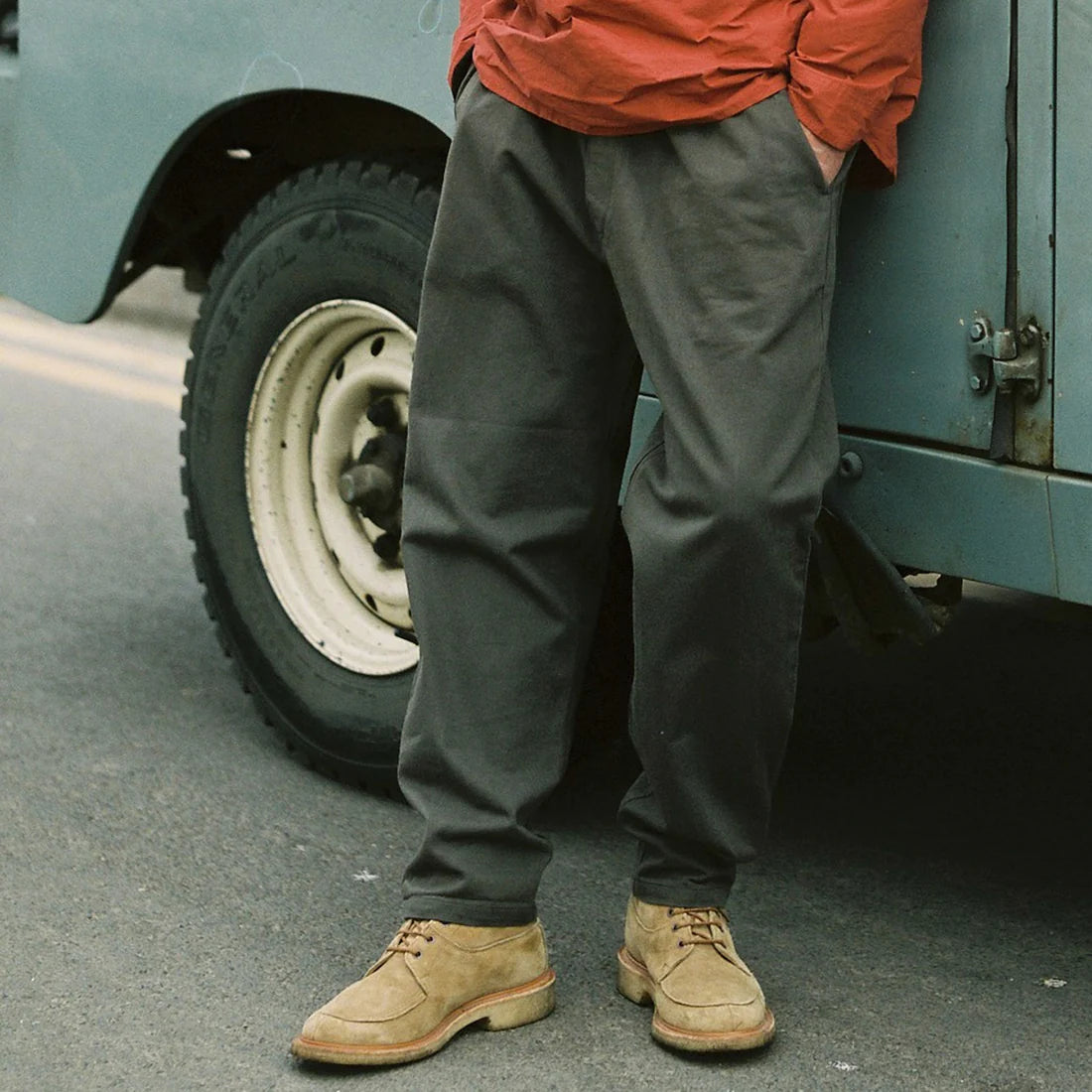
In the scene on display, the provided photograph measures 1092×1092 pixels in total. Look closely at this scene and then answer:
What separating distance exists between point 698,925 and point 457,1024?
12.1 inches

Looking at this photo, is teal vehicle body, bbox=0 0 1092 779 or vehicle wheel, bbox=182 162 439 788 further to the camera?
vehicle wheel, bbox=182 162 439 788

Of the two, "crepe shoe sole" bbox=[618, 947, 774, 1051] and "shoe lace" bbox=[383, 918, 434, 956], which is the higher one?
"shoe lace" bbox=[383, 918, 434, 956]

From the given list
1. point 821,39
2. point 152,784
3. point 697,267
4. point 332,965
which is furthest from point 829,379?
point 152,784

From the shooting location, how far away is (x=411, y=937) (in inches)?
97.3

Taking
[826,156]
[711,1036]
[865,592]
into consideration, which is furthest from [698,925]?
[826,156]

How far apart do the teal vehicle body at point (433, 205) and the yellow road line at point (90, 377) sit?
3317 mm

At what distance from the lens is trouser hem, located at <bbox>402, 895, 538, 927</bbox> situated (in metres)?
2.48

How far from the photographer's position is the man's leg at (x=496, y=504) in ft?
7.94

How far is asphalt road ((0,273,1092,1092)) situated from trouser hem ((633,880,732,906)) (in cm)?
14

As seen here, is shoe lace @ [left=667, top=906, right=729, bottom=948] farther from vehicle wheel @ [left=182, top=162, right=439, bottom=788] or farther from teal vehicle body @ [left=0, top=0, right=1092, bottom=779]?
vehicle wheel @ [left=182, top=162, right=439, bottom=788]

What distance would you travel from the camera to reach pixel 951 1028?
2514 millimetres

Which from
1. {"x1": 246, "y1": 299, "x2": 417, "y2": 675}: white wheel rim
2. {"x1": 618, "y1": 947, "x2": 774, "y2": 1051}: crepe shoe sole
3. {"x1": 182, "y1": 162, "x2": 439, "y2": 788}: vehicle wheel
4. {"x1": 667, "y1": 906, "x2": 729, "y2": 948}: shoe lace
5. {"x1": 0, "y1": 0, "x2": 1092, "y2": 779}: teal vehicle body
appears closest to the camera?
{"x1": 0, "y1": 0, "x2": 1092, "y2": 779}: teal vehicle body

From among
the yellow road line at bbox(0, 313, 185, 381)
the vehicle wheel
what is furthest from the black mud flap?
the yellow road line at bbox(0, 313, 185, 381)

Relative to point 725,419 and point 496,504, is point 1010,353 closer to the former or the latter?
point 725,419
